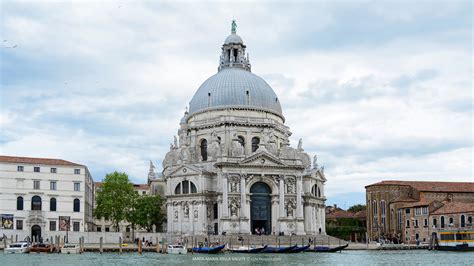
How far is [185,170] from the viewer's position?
74.1 m

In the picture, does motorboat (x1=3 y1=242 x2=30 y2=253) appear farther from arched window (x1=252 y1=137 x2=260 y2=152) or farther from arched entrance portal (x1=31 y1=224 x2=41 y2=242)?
arched window (x1=252 y1=137 x2=260 y2=152)

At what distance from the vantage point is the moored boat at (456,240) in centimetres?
6562

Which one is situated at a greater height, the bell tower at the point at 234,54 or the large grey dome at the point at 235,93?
the bell tower at the point at 234,54

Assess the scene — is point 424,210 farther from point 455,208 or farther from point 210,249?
point 210,249

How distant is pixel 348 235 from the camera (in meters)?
101

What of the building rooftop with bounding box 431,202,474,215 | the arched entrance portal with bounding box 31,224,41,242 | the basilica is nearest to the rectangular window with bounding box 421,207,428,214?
the building rooftop with bounding box 431,202,474,215

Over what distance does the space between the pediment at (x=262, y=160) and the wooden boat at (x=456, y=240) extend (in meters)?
16.4

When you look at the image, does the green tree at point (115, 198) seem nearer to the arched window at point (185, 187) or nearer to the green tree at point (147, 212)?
the green tree at point (147, 212)

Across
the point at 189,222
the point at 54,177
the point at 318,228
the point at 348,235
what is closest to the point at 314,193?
the point at 318,228

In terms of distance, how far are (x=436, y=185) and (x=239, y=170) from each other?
977 inches

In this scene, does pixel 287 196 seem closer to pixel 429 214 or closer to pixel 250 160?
pixel 250 160

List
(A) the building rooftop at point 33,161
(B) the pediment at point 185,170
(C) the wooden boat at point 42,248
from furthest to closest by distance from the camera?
1. (B) the pediment at point 185,170
2. (A) the building rooftop at point 33,161
3. (C) the wooden boat at point 42,248

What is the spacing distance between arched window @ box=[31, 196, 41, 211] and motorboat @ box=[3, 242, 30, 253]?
807cm

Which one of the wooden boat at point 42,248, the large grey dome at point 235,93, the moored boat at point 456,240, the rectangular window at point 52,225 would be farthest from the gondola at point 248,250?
the large grey dome at point 235,93
